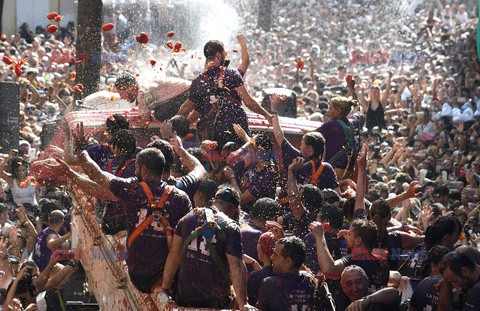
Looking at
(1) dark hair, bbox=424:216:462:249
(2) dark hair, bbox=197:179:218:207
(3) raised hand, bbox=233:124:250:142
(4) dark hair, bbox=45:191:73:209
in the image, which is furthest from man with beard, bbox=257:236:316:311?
(4) dark hair, bbox=45:191:73:209

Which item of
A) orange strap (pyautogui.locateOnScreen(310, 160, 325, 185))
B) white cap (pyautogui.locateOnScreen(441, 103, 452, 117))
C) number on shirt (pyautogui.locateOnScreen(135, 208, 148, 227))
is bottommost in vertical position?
white cap (pyautogui.locateOnScreen(441, 103, 452, 117))

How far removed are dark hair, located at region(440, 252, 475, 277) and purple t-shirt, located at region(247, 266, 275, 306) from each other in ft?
4.30

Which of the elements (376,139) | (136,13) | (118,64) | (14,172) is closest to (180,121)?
(14,172)

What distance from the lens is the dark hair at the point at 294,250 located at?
682 cm

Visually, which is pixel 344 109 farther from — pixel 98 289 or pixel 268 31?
pixel 268 31

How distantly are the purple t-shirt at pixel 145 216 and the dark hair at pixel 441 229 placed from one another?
190cm

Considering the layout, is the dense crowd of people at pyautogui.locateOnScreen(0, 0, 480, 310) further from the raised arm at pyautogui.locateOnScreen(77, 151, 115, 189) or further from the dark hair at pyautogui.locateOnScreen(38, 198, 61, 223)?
the dark hair at pyautogui.locateOnScreen(38, 198, 61, 223)

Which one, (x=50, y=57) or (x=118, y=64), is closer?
(x=118, y=64)

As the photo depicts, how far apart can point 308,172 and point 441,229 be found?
6.75ft

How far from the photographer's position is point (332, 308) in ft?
23.3

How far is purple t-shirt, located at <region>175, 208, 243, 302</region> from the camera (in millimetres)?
6953

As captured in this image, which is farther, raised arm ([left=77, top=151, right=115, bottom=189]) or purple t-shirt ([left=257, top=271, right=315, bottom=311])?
raised arm ([left=77, top=151, right=115, bottom=189])

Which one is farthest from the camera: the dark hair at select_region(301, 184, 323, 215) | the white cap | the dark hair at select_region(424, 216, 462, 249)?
the white cap

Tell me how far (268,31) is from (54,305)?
853 inches
